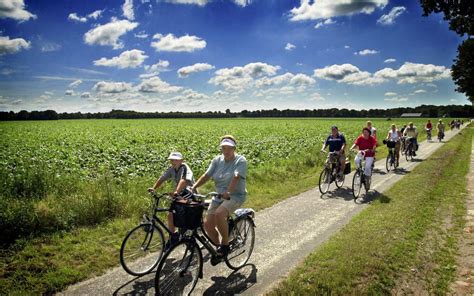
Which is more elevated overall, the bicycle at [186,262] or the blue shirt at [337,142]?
the blue shirt at [337,142]

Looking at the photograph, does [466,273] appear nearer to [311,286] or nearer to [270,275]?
[311,286]

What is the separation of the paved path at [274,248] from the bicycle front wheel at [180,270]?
268mm

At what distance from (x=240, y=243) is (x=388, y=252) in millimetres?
2870

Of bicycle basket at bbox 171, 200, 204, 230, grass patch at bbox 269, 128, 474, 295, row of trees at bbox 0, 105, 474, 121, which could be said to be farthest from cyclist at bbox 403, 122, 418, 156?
row of trees at bbox 0, 105, 474, 121

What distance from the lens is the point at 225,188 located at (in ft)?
18.1

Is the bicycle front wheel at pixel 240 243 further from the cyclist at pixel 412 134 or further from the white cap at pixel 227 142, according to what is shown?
the cyclist at pixel 412 134

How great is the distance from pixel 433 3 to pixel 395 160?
27.4ft

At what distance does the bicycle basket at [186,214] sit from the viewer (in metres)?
4.79

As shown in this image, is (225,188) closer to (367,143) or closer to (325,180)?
(325,180)

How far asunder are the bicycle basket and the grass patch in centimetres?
167

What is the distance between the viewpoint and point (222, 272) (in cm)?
571

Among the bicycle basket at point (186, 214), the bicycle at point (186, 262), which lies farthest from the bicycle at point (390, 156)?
the bicycle basket at point (186, 214)

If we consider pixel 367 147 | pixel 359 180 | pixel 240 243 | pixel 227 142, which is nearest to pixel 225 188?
pixel 227 142

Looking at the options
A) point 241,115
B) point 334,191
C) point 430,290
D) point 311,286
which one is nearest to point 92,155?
point 334,191
